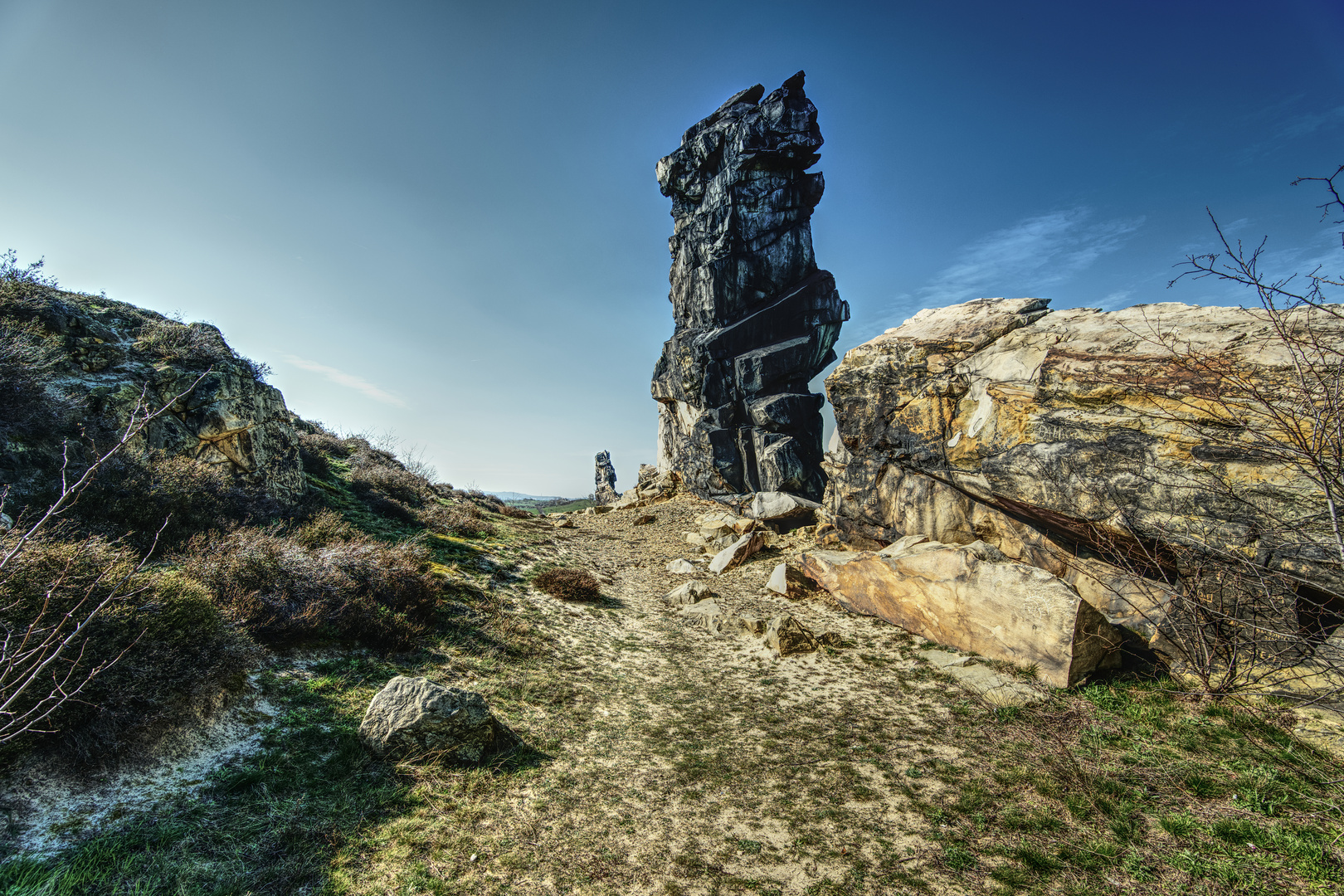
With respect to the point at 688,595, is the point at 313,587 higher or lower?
higher

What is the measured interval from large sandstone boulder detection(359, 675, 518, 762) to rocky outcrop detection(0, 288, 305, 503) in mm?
6715

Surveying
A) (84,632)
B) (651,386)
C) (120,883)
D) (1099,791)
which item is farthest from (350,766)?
(651,386)

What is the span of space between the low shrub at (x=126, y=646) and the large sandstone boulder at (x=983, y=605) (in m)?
11.6

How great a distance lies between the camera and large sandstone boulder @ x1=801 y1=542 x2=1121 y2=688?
805 cm

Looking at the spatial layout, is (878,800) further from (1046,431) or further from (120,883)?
(1046,431)

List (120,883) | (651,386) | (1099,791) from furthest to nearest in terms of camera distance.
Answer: (651,386) → (1099,791) → (120,883)

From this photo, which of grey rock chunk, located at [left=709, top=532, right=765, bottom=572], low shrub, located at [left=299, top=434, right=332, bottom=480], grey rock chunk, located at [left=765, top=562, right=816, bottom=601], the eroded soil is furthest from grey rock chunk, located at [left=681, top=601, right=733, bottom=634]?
low shrub, located at [left=299, top=434, right=332, bottom=480]

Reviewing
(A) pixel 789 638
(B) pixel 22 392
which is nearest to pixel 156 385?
(B) pixel 22 392

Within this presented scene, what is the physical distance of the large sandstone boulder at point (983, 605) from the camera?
8047 mm

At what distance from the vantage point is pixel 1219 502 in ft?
24.8

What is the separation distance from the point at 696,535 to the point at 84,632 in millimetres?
18627

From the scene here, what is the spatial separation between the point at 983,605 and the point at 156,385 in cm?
1728

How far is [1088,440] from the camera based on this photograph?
8922 millimetres

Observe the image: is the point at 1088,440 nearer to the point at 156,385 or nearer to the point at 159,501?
the point at 159,501
